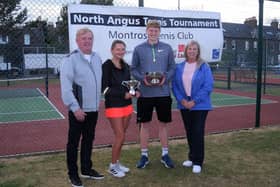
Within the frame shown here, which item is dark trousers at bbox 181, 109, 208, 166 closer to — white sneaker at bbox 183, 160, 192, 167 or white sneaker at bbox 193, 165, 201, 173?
white sneaker at bbox 193, 165, 201, 173

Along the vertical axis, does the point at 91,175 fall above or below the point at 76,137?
below

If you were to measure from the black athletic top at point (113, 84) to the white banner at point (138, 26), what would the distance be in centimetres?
200

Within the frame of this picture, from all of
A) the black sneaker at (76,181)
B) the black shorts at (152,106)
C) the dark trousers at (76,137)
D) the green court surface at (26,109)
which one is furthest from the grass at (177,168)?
the green court surface at (26,109)

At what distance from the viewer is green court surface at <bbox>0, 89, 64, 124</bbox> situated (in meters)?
11.2

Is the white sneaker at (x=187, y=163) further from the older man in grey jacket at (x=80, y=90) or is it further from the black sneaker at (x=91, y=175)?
the older man in grey jacket at (x=80, y=90)

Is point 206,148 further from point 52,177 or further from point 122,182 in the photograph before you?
point 52,177

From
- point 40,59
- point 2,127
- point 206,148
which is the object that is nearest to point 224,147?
point 206,148

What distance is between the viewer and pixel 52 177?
5512 millimetres

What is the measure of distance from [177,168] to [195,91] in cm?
115

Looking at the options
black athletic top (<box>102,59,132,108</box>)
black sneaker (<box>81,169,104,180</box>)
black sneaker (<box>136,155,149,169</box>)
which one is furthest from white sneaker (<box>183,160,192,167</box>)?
black athletic top (<box>102,59,132,108</box>)

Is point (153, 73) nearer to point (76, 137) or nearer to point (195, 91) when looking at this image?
point (195, 91)

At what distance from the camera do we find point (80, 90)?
4.91 meters

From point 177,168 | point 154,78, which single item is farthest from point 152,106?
point 177,168

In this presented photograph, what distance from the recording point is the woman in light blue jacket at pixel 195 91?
18.5 ft
